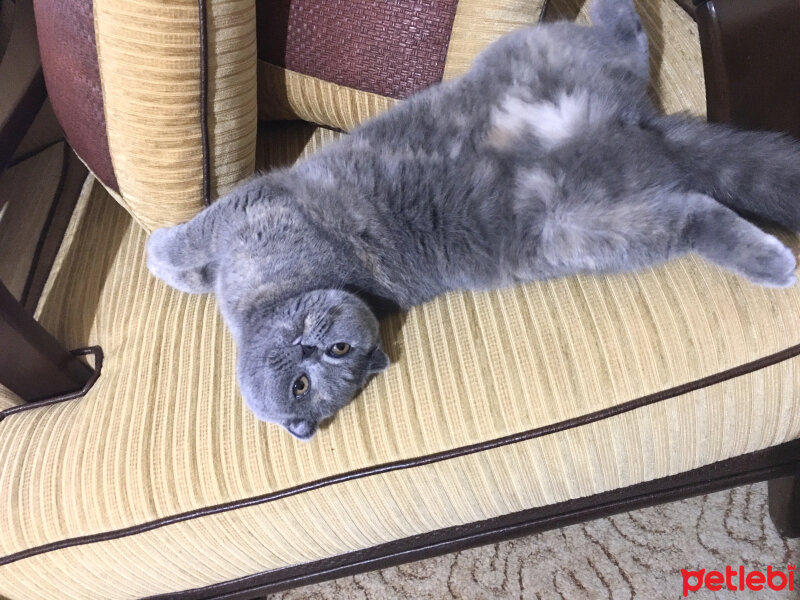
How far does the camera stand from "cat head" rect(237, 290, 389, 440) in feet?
2.70

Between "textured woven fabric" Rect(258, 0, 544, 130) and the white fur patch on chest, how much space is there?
140 mm

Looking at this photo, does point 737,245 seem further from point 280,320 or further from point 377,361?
point 280,320

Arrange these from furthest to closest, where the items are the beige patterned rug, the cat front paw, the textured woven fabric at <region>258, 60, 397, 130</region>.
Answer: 1. the beige patterned rug
2. the textured woven fabric at <region>258, 60, 397, 130</region>
3. the cat front paw

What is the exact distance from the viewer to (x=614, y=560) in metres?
1.18

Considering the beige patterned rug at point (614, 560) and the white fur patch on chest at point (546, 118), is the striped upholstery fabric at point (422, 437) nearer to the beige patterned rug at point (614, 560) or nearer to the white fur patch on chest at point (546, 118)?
the white fur patch on chest at point (546, 118)

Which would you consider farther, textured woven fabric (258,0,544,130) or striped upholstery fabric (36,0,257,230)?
textured woven fabric (258,0,544,130)

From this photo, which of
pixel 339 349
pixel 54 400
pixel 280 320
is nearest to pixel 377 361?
pixel 339 349

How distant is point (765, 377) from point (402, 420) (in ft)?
1.64

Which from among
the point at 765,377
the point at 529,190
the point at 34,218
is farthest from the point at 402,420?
the point at 34,218

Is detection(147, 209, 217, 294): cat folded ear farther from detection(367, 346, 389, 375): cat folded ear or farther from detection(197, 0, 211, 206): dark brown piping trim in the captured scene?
detection(367, 346, 389, 375): cat folded ear

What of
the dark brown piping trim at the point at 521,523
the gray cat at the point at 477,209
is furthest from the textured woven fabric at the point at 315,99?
the dark brown piping trim at the point at 521,523

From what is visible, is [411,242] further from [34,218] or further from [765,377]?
[34,218]

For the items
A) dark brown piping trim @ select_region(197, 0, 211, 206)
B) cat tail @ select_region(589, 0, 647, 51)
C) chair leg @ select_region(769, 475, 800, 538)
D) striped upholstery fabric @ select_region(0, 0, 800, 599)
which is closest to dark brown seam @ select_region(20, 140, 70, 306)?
striped upholstery fabric @ select_region(0, 0, 800, 599)

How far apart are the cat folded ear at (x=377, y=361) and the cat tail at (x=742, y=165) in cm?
53
